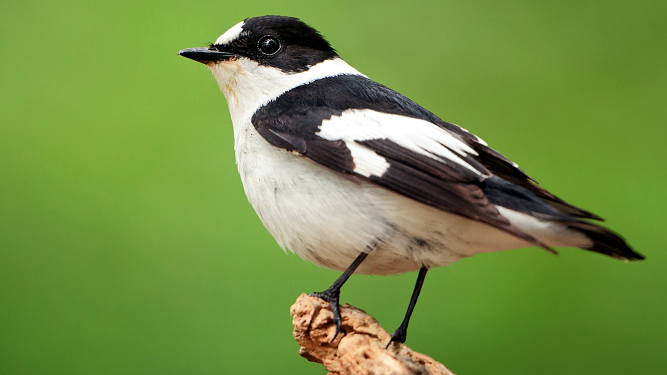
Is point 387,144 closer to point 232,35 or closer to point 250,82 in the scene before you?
point 250,82

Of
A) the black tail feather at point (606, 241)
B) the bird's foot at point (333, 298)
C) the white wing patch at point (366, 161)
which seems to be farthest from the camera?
the bird's foot at point (333, 298)

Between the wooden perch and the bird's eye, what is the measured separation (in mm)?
837

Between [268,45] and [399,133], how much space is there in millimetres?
613

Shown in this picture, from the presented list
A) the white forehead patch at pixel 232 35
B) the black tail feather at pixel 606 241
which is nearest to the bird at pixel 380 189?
the black tail feather at pixel 606 241

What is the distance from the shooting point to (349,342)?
1634mm

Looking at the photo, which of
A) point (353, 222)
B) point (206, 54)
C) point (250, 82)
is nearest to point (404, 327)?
point (353, 222)

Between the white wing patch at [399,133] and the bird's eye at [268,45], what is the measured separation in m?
0.42

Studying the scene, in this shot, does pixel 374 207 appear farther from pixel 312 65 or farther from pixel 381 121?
pixel 312 65

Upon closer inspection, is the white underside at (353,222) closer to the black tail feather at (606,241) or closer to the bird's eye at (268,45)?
the black tail feather at (606,241)

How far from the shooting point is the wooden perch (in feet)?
5.26

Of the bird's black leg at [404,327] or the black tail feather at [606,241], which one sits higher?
the black tail feather at [606,241]

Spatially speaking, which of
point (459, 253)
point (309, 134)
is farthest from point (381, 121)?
point (459, 253)

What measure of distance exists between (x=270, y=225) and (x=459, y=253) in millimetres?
564

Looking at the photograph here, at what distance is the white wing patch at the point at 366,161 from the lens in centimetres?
157
